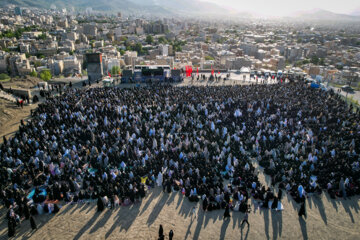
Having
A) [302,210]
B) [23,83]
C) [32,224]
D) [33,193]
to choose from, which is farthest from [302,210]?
[23,83]

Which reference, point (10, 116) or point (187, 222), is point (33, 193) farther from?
point (10, 116)

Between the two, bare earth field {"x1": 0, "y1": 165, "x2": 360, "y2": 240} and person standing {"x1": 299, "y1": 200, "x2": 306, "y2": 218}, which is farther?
person standing {"x1": 299, "y1": 200, "x2": 306, "y2": 218}

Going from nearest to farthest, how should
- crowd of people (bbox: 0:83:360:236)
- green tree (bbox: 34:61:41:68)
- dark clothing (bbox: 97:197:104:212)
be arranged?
dark clothing (bbox: 97:197:104:212)
crowd of people (bbox: 0:83:360:236)
green tree (bbox: 34:61:41:68)

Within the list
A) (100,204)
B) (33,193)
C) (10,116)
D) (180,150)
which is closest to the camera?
(100,204)

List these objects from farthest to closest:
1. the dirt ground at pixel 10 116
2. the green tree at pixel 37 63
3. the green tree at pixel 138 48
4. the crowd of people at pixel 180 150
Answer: the green tree at pixel 138 48 → the green tree at pixel 37 63 → the dirt ground at pixel 10 116 → the crowd of people at pixel 180 150

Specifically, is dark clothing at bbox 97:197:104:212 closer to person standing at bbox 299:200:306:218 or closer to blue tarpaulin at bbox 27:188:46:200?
blue tarpaulin at bbox 27:188:46:200

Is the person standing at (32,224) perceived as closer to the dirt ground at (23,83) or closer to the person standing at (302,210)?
the person standing at (302,210)

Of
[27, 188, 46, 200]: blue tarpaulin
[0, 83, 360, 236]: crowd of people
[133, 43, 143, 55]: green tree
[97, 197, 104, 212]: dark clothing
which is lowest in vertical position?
[133, 43, 143, 55]: green tree

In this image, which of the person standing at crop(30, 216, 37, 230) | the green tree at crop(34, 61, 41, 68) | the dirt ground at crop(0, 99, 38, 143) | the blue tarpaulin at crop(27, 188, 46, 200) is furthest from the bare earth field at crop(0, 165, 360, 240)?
the green tree at crop(34, 61, 41, 68)

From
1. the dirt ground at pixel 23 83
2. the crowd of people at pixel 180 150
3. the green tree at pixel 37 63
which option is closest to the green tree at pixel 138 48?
the green tree at pixel 37 63
